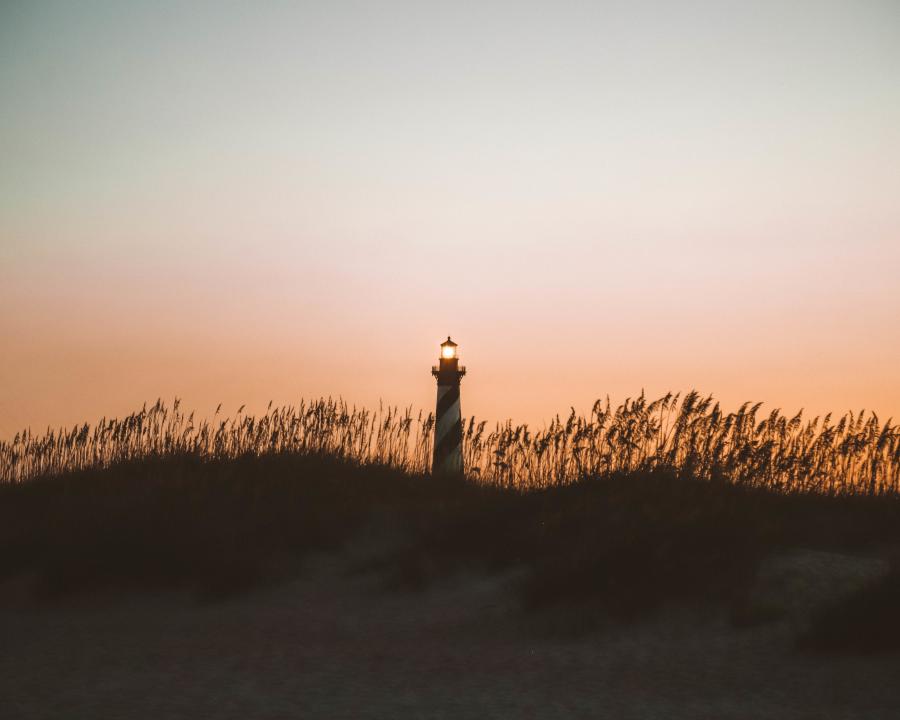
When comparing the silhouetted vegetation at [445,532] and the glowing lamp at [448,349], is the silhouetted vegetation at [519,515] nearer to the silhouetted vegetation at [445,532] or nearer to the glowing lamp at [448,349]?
the silhouetted vegetation at [445,532]

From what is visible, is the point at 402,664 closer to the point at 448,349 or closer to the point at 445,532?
Answer: the point at 445,532

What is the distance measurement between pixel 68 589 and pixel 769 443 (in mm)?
6929

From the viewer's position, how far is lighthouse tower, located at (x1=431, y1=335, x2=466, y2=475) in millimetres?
11898

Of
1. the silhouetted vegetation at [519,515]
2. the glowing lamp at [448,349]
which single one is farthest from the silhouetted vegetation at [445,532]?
the glowing lamp at [448,349]

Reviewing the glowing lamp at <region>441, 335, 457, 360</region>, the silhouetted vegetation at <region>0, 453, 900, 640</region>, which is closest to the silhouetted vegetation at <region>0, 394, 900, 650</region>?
the silhouetted vegetation at <region>0, 453, 900, 640</region>

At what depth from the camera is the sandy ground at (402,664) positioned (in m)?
5.07

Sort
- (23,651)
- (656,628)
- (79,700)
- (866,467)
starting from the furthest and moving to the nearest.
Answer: (866,467) → (23,651) → (656,628) → (79,700)

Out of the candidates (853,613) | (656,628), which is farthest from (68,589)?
(853,613)

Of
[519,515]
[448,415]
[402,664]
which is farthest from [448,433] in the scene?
[402,664]

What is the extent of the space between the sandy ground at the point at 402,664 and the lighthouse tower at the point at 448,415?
413cm

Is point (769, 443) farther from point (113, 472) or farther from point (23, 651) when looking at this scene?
point (113, 472)

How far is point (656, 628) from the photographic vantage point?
6.25 m

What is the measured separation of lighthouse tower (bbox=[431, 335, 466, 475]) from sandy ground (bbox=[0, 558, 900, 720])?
413cm

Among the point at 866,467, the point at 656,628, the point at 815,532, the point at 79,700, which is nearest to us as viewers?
the point at 79,700
